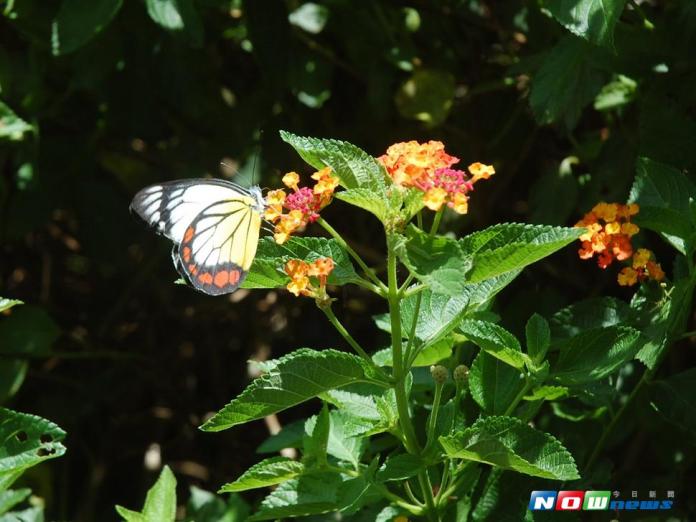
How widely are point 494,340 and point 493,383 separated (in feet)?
0.53

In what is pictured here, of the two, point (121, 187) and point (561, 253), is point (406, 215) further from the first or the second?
point (121, 187)

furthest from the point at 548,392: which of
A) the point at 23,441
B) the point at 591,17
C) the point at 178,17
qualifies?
the point at 178,17

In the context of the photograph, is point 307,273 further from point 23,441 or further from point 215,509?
point 215,509

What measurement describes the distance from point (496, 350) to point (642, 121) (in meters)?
0.67

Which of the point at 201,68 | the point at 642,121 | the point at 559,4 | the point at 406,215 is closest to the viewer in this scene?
the point at 406,215

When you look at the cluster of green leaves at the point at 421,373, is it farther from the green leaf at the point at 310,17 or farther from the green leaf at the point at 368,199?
the green leaf at the point at 310,17

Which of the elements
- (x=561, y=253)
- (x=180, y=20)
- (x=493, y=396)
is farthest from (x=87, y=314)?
(x=493, y=396)

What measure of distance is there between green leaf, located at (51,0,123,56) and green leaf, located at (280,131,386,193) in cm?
81

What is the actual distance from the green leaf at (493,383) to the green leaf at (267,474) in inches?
11.6

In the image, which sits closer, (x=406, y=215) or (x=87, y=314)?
(x=406, y=215)

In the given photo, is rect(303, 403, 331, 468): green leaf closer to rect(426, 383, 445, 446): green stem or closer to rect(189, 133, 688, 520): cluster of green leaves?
rect(189, 133, 688, 520): cluster of green leaves

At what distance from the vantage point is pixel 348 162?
1.27 m

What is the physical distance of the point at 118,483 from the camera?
289cm

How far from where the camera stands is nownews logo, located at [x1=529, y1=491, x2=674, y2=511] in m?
1.52
